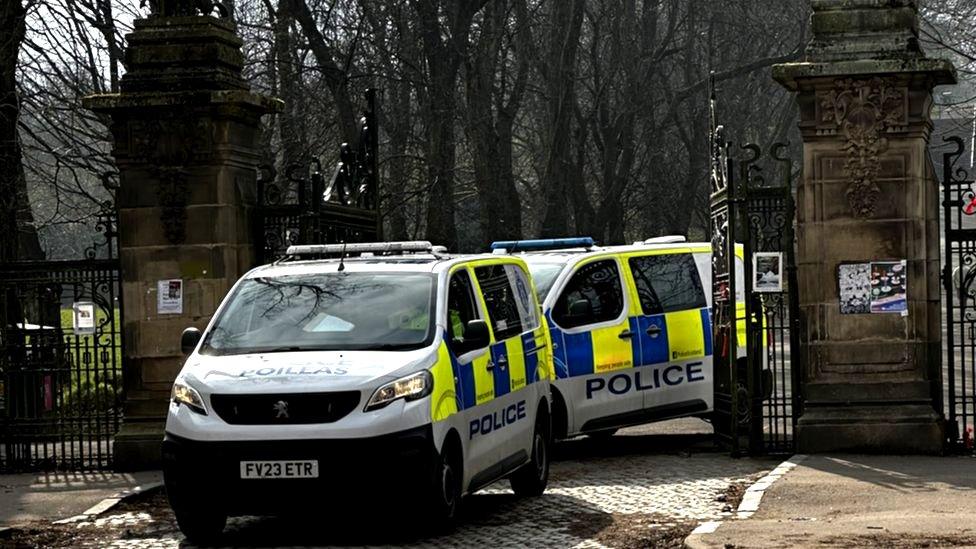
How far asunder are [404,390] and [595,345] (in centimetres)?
552

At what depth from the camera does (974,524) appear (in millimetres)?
10250

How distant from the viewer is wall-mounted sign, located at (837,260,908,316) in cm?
1505

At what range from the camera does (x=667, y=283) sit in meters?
17.0

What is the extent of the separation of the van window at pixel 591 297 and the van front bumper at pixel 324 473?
5.46 m

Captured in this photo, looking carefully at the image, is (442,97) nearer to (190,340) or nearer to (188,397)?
(190,340)

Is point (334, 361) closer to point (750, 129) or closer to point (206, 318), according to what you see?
point (206, 318)

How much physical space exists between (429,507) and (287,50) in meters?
17.6

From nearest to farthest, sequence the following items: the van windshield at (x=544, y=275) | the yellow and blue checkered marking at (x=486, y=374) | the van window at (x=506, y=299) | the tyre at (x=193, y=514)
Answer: the tyre at (x=193, y=514), the yellow and blue checkered marking at (x=486, y=374), the van window at (x=506, y=299), the van windshield at (x=544, y=275)

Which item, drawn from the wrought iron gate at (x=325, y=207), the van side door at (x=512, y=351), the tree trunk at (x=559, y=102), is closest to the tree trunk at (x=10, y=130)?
the wrought iron gate at (x=325, y=207)

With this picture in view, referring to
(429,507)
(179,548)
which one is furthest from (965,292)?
(179,548)

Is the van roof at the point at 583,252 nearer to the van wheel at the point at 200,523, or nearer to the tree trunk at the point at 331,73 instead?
the van wheel at the point at 200,523

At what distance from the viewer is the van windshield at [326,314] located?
11.5 metres

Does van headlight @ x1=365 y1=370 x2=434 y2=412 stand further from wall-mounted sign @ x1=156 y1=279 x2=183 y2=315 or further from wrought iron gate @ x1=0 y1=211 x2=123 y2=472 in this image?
wrought iron gate @ x1=0 y1=211 x2=123 y2=472

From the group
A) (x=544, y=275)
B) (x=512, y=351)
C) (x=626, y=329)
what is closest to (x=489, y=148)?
(x=544, y=275)
